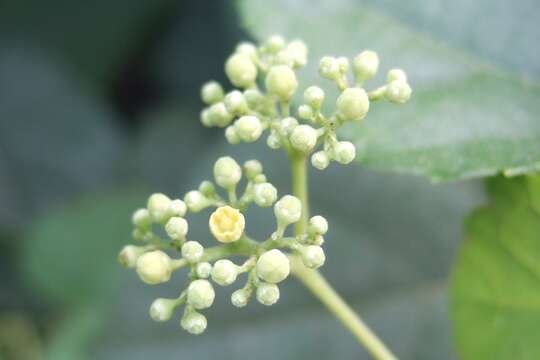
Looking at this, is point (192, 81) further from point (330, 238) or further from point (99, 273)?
point (330, 238)

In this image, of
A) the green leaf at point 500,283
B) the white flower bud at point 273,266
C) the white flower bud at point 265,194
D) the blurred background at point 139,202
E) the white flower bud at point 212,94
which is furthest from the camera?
the blurred background at point 139,202

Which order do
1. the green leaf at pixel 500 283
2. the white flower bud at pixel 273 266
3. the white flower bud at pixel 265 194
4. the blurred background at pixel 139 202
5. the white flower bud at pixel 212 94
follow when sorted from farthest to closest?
the blurred background at pixel 139 202, the white flower bud at pixel 212 94, the green leaf at pixel 500 283, the white flower bud at pixel 265 194, the white flower bud at pixel 273 266

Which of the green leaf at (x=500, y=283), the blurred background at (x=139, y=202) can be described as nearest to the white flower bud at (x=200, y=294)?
the green leaf at (x=500, y=283)

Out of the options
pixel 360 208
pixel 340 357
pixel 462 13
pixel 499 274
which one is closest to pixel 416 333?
pixel 340 357

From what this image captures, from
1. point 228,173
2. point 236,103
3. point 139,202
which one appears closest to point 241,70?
point 236,103

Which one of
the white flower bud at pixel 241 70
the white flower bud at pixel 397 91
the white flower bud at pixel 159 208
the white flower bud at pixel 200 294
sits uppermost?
the white flower bud at pixel 241 70

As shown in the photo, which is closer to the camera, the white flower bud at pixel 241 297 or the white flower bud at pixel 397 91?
the white flower bud at pixel 241 297

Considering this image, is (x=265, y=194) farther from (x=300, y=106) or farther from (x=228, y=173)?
(x=300, y=106)

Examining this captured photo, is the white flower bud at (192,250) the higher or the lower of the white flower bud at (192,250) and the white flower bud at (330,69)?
the lower

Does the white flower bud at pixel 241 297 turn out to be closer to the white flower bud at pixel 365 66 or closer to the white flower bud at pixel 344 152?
the white flower bud at pixel 344 152
